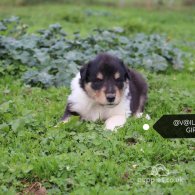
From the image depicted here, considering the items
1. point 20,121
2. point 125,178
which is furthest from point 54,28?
point 125,178

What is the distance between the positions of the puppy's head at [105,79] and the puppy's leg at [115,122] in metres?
0.23

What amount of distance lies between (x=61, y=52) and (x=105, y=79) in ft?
10.1

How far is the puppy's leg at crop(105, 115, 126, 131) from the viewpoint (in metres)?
5.86

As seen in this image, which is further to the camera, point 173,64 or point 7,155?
point 173,64

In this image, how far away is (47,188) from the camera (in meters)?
4.40

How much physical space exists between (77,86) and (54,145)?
4.47ft

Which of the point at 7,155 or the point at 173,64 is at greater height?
the point at 7,155

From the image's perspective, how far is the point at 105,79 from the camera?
5844 millimetres

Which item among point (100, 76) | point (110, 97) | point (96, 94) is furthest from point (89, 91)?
point (110, 97)

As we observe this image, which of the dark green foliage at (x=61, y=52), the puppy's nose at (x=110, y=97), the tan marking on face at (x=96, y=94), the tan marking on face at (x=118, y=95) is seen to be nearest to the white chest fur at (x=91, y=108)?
the tan marking on face at (x=96, y=94)

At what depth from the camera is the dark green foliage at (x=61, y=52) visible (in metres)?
8.01

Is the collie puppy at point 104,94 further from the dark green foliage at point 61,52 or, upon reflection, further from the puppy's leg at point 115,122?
the dark green foliage at point 61,52

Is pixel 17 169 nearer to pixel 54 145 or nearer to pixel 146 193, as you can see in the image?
pixel 54 145

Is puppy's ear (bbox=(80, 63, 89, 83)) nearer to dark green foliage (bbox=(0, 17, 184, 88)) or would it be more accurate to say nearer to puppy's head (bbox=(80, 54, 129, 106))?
puppy's head (bbox=(80, 54, 129, 106))
